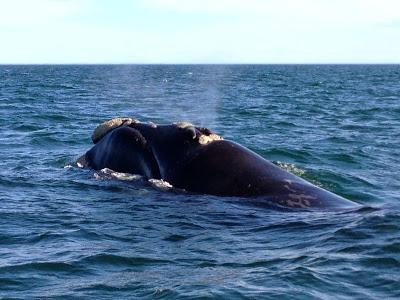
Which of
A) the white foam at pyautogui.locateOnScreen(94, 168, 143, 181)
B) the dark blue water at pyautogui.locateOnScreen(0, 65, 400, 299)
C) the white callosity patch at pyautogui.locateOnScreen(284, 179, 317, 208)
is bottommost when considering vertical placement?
the dark blue water at pyautogui.locateOnScreen(0, 65, 400, 299)

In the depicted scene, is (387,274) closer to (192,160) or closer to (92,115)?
(192,160)

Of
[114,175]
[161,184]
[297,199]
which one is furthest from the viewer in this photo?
[114,175]

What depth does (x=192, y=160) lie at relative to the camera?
35.9 ft

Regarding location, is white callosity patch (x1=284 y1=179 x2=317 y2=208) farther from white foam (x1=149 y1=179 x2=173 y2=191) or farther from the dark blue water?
white foam (x1=149 y1=179 x2=173 y2=191)

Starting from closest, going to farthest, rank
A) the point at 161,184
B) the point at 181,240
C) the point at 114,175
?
the point at 181,240
the point at 161,184
the point at 114,175

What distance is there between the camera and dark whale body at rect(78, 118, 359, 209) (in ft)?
33.5

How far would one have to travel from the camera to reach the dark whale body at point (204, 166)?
33.5 ft

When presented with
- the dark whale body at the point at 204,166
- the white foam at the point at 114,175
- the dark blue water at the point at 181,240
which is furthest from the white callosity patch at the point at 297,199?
the white foam at the point at 114,175

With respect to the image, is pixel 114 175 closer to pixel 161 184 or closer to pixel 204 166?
pixel 161 184

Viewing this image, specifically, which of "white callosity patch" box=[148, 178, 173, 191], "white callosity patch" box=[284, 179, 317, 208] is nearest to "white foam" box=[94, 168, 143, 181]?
"white callosity patch" box=[148, 178, 173, 191]

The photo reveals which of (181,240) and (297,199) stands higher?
(297,199)

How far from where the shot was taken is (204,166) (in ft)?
35.5

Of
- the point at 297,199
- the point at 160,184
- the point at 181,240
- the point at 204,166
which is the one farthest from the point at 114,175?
the point at 181,240

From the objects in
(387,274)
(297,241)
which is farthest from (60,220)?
(387,274)
